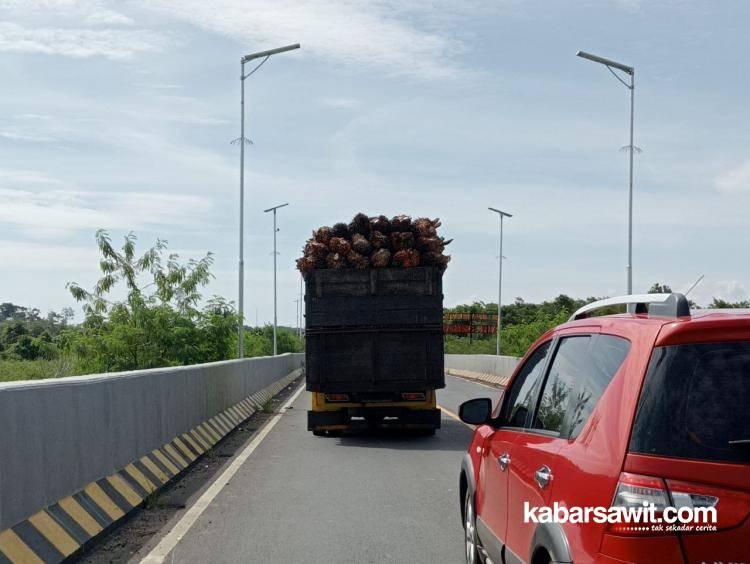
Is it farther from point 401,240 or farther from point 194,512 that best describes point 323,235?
point 194,512

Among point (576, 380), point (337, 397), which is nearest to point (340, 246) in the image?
point (337, 397)

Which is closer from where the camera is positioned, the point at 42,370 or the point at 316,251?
the point at 316,251

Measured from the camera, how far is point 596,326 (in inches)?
175

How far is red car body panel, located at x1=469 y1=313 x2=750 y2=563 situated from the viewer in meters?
3.27

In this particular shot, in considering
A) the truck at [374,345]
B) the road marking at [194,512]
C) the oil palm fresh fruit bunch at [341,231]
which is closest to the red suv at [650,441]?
the road marking at [194,512]

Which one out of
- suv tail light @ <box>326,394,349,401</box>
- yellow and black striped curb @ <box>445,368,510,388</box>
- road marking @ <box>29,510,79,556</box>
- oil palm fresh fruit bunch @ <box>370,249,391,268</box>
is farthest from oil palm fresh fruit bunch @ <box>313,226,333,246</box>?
yellow and black striped curb @ <box>445,368,510,388</box>

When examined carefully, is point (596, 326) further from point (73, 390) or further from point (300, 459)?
point (300, 459)

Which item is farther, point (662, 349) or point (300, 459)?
point (300, 459)

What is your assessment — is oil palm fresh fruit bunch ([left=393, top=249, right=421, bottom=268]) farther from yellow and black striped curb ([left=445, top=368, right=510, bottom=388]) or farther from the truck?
yellow and black striped curb ([left=445, top=368, right=510, bottom=388])

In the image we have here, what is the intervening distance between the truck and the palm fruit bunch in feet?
0.97

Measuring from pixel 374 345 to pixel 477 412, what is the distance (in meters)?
10.9

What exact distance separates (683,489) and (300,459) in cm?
1110

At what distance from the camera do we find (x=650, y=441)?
3459mm

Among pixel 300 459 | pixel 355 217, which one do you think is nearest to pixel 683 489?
pixel 300 459
